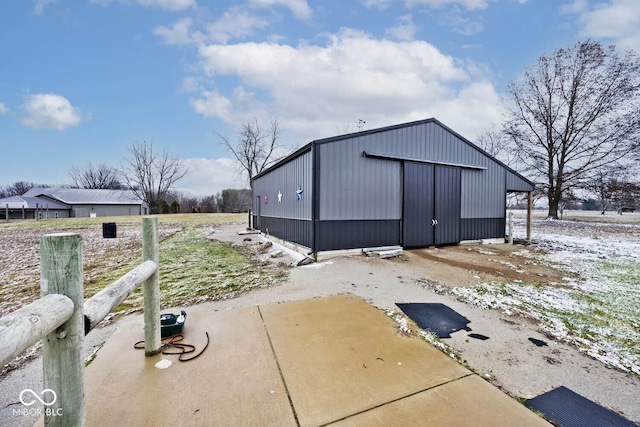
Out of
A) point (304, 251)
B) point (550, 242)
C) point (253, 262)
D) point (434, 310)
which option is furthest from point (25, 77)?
point (550, 242)

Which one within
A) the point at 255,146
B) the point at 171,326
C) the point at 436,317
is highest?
the point at 255,146

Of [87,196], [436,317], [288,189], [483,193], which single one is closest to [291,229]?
[288,189]

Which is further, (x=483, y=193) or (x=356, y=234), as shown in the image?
(x=483, y=193)

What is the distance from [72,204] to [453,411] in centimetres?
5143

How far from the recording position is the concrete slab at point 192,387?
1.58m

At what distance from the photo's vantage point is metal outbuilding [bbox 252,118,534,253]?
693 centimetres

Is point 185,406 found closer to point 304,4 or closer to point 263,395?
point 263,395

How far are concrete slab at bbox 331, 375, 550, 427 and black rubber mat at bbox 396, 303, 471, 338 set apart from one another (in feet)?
3.37

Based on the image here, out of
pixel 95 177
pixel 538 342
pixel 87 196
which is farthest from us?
pixel 95 177

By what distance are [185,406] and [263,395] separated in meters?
0.49

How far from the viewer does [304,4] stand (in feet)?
27.9

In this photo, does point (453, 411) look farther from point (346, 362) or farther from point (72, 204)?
point (72, 204)

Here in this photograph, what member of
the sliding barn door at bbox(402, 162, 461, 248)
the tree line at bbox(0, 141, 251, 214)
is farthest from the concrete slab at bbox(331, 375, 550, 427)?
the tree line at bbox(0, 141, 251, 214)

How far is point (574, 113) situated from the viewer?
18719mm
